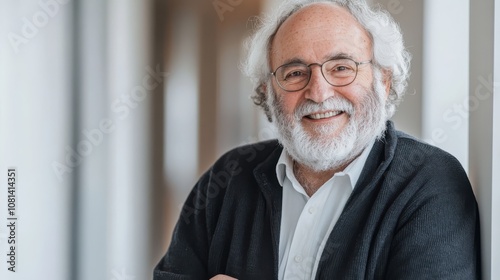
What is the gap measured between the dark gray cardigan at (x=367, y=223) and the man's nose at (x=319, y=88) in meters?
0.19

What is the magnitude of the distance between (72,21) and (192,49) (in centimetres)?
47

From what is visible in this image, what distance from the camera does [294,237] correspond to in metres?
1.29

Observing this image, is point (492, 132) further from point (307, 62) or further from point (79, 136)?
point (79, 136)

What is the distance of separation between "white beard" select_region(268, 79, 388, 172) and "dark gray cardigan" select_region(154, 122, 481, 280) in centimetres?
5

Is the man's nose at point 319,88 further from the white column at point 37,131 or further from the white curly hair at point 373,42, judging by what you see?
the white column at point 37,131

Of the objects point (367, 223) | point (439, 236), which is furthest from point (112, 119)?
point (439, 236)

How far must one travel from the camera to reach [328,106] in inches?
49.8

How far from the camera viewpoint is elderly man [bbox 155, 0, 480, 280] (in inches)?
43.8

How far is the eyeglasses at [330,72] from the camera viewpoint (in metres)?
1.27

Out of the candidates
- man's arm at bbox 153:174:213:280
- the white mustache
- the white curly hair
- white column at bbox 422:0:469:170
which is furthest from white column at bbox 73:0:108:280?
white column at bbox 422:0:469:170

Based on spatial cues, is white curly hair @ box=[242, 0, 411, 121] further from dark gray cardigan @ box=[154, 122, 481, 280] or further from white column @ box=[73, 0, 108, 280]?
white column @ box=[73, 0, 108, 280]

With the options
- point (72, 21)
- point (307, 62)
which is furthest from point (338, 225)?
point (72, 21)

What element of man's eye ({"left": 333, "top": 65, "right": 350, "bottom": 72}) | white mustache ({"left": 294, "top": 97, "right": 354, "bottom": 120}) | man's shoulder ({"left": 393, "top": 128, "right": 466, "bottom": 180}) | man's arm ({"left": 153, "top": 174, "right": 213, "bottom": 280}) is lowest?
man's arm ({"left": 153, "top": 174, "right": 213, "bottom": 280})

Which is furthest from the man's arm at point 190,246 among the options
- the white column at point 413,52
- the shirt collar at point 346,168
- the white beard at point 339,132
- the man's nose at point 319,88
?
the white column at point 413,52
